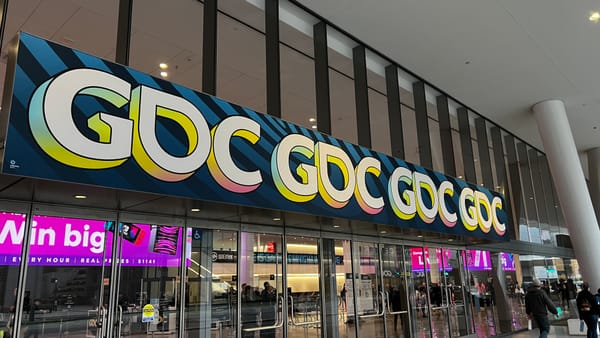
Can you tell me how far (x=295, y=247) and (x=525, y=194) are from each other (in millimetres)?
10997

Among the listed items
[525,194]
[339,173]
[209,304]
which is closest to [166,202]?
[209,304]

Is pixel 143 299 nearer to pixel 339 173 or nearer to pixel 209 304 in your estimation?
pixel 209 304

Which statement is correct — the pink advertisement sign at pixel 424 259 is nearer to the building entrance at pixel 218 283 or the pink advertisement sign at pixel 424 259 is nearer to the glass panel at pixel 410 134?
the building entrance at pixel 218 283

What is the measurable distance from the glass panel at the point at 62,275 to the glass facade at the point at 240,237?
1cm

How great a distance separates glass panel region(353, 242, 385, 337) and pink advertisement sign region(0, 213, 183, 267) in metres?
4.10

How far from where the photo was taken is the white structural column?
1234 centimetres

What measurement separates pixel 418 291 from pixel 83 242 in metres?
7.79

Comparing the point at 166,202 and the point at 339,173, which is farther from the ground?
the point at 339,173

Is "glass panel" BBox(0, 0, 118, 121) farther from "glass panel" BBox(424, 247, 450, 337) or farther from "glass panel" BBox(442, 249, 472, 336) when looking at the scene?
"glass panel" BBox(442, 249, 472, 336)

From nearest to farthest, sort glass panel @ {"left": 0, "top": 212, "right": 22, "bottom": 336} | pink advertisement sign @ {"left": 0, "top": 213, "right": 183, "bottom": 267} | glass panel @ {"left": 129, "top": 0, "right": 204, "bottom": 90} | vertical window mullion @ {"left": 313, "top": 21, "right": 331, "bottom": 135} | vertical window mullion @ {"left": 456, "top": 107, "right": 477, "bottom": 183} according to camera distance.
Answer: glass panel @ {"left": 0, "top": 212, "right": 22, "bottom": 336} → pink advertisement sign @ {"left": 0, "top": 213, "right": 183, "bottom": 267} → glass panel @ {"left": 129, "top": 0, "right": 204, "bottom": 90} → vertical window mullion @ {"left": 313, "top": 21, "right": 331, "bottom": 135} → vertical window mullion @ {"left": 456, "top": 107, "right": 477, "bottom": 183}

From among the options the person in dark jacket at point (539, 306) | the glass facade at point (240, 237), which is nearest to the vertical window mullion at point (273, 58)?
the glass facade at point (240, 237)

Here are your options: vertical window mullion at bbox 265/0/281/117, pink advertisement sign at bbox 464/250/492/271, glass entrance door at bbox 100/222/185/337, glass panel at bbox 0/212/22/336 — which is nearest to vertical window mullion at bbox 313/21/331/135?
vertical window mullion at bbox 265/0/281/117

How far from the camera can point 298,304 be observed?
7.58 meters

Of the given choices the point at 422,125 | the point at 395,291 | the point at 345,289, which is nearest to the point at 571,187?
the point at 422,125
